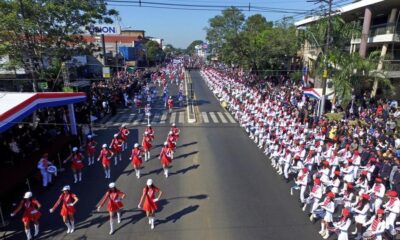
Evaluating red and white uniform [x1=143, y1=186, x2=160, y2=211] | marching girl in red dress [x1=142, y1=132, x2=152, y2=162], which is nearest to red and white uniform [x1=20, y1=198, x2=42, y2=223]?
red and white uniform [x1=143, y1=186, x2=160, y2=211]

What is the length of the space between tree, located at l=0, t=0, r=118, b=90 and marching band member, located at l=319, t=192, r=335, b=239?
18.8m

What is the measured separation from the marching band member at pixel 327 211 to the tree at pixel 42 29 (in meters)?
18.8

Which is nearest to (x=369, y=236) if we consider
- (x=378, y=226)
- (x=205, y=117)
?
(x=378, y=226)

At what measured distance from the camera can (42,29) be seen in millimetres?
22234

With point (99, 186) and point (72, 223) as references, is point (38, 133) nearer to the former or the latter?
point (99, 186)

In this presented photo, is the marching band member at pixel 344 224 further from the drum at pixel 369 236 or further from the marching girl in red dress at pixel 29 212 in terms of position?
the marching girl in red dress at pixel 29 212

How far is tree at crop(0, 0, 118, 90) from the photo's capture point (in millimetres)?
20672

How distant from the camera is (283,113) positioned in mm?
22875

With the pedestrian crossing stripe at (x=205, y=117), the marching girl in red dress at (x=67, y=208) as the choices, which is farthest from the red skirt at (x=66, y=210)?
the pedestrian crossing stripe at (x=205, y=117)

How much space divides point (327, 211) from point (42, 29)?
21369mm

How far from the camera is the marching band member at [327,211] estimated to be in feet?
32.1

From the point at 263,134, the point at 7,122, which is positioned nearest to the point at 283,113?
the point at 263,134

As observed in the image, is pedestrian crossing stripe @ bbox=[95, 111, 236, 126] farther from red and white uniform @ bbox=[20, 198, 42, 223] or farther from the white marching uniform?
red and white uniform @ bbox=[20, 198, 42, 223]

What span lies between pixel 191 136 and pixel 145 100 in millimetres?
15826
